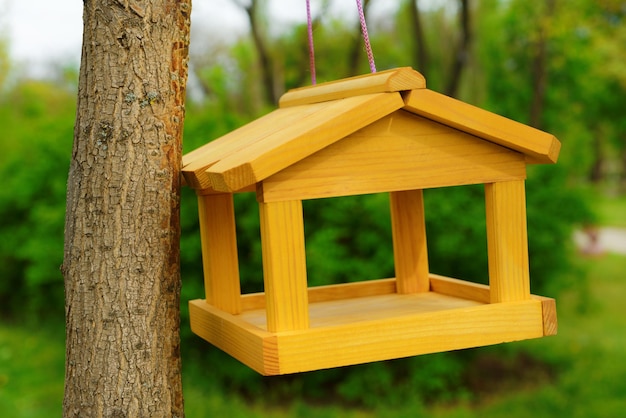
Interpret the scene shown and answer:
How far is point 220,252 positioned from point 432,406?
160 inches

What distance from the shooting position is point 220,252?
7.07ft

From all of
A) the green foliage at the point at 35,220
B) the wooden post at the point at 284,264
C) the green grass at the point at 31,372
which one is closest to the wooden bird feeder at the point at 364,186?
the wooden post at the point at 284,264

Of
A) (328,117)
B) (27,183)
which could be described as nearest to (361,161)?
(328,117)

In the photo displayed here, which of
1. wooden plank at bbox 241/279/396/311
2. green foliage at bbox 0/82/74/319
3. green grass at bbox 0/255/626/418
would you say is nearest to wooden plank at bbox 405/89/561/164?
wooden plank at bbox 241/279/396/311

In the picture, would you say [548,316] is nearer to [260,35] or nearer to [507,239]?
[507,239]

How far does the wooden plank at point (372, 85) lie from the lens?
170 cm

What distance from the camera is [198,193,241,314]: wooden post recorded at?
6.92 feet

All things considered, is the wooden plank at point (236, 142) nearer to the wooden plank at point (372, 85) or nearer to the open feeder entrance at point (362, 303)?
the wooden plank at point (372, 85)

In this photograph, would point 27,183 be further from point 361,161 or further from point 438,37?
point 361,161

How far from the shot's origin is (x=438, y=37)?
31.5ft

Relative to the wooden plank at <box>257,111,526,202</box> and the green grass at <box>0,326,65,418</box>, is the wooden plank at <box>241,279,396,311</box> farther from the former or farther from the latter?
the green grass at <box>0,326,65,418</box>

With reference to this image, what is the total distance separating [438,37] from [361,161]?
27.0 feet

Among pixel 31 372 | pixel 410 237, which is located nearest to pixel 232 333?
pixel 410 237

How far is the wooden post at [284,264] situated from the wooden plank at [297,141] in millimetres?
99
